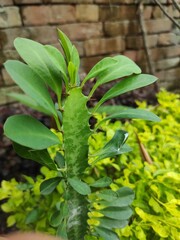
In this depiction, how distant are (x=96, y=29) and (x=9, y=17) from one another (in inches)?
27.8

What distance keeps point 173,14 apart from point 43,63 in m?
2.39

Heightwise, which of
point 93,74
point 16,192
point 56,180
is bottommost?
point 16,192

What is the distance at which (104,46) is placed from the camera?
2.21 metres

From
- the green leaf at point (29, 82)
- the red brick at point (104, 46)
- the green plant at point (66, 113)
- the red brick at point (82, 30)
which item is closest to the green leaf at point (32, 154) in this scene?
the green plant at point (66, 113)

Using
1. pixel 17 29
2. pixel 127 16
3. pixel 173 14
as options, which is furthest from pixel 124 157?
pixel 173 14

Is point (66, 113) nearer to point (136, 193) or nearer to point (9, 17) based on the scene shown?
point (136, 193)

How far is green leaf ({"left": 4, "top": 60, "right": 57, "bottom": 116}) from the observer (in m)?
0.54

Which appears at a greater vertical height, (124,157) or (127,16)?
(127,16)

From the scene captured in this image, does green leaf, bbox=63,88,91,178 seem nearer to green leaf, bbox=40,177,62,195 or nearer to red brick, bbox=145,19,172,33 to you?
green leaf, bbox=40,177,62,195

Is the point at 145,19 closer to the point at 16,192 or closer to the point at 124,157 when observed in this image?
the point at 124,157

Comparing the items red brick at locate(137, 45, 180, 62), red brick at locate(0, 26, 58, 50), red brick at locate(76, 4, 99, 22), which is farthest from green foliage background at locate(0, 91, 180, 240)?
red brick at locate(137, 45, 180, 62)

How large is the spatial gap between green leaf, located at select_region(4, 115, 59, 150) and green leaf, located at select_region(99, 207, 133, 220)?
32 centimetres

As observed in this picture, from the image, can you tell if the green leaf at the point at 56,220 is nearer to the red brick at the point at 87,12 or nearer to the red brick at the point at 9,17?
the red brick at the point at 9,17

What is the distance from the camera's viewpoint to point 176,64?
281cm
